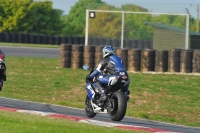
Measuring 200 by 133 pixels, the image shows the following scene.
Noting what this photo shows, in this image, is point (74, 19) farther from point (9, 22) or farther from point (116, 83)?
point (116, 83)

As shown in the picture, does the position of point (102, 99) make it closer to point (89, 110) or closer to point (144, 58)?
point (89, 110)

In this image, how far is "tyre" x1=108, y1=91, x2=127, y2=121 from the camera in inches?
501

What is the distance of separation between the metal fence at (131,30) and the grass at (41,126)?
16.2 metres

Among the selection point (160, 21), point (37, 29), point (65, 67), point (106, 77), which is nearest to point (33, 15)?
point (37, 29)

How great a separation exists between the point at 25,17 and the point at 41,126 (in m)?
53.2

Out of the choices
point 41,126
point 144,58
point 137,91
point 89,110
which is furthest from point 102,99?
point 144,58

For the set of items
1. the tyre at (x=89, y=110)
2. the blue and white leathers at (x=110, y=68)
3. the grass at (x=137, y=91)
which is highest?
the blue and white leathers at (x=110, y=68)

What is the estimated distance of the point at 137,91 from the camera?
20.2 meters

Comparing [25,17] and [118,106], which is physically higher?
[25,17]

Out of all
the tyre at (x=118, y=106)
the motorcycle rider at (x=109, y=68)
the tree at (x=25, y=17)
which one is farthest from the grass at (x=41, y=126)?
the tree at (x=25, y=17)

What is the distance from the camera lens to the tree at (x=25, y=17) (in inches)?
2447

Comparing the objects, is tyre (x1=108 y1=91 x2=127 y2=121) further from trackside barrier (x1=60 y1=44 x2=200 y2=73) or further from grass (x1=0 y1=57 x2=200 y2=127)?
trackside barrier (x1=60 y1=44 x2=200 y2=73)

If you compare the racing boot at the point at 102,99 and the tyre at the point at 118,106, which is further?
the racing boot at the point at 102,99

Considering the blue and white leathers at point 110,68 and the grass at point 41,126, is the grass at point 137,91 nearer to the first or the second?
the blue and white leathers at point 110,68
